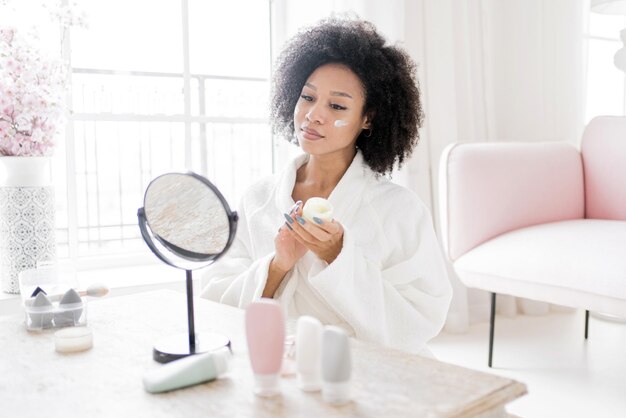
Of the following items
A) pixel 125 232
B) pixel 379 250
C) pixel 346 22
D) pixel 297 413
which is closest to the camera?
pixel 297 413

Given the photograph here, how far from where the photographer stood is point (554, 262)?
6.18 ft

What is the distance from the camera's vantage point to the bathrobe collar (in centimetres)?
136

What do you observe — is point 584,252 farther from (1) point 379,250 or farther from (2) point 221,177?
(2) point 221,177

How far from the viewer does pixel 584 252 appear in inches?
72.2

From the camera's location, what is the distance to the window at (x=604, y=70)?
10.9 ft

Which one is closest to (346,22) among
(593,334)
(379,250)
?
(379,250)

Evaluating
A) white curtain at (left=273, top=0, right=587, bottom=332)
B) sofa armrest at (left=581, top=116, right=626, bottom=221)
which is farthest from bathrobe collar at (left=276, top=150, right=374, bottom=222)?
sofa armrest at (left=581, top=116, right=626, bottom=221)

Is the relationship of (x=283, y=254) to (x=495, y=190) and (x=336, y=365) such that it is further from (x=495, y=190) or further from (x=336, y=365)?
(x=495, y=190)

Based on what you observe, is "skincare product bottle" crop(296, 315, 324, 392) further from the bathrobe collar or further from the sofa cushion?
the sofa cushion

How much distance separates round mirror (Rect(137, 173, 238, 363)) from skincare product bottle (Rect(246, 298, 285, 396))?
0.20 metres

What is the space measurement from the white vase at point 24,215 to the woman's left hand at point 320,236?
921 mm

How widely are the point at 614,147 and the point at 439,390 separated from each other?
1.98 meters

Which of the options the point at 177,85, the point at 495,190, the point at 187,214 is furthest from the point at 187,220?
the point at 177,85

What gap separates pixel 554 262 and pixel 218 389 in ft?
4.61
